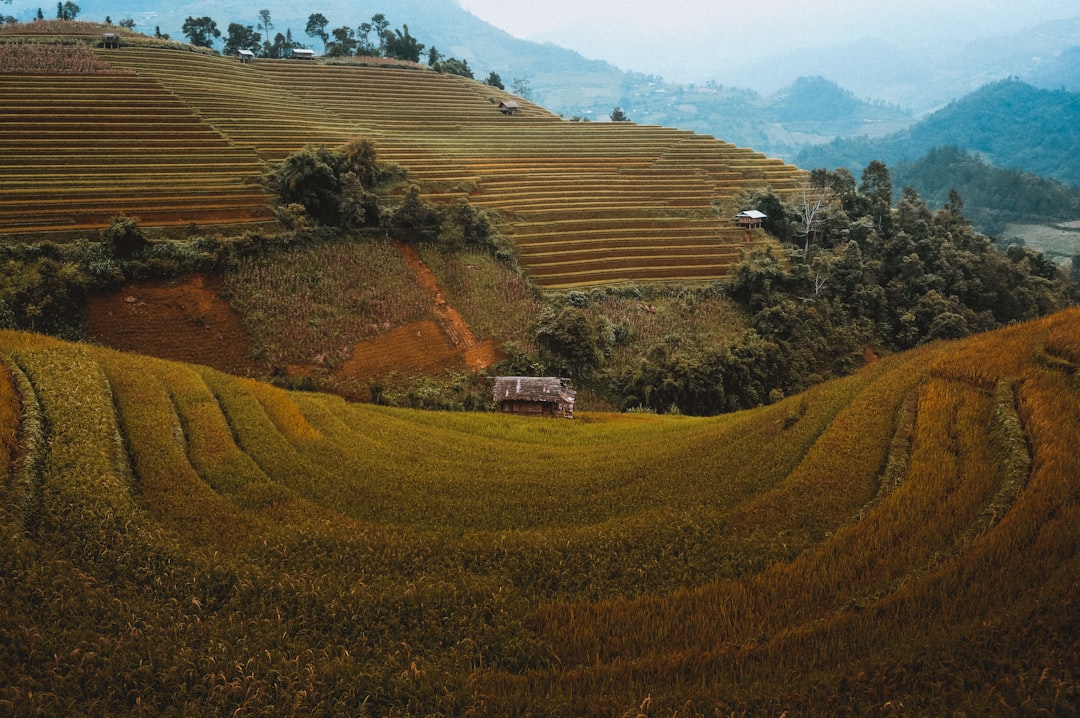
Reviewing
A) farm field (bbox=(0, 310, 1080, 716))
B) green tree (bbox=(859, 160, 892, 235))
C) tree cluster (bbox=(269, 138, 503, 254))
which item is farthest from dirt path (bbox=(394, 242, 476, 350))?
green tree (bbox=(859, 160, 892, 235))

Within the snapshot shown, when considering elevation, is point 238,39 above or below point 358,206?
above

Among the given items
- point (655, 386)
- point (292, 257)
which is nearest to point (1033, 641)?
point (655, 386)

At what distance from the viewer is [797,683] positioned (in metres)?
6.22

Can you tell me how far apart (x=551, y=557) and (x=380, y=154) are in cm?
4158

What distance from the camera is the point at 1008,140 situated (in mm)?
178125

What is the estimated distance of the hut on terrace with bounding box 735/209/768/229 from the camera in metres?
43.2

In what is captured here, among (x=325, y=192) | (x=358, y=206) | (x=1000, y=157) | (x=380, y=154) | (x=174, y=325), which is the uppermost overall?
(x=1000, y=157)

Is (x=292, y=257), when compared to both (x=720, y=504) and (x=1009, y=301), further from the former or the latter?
(x=1009, y=301)

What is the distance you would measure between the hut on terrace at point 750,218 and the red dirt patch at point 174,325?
1361 inches

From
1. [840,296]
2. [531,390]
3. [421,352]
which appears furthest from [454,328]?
[840,296]

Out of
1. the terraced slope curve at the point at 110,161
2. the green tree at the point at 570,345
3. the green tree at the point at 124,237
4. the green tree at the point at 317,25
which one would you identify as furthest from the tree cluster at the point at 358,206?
the green tree at the point at 317,25

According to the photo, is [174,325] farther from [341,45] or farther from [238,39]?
[341,45]

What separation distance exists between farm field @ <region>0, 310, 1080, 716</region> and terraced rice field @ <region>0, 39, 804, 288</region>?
2013 centimetres

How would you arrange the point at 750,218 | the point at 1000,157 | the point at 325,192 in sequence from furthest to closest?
the point at 1000,157 → the point at 750,218 → the point at 325,192
